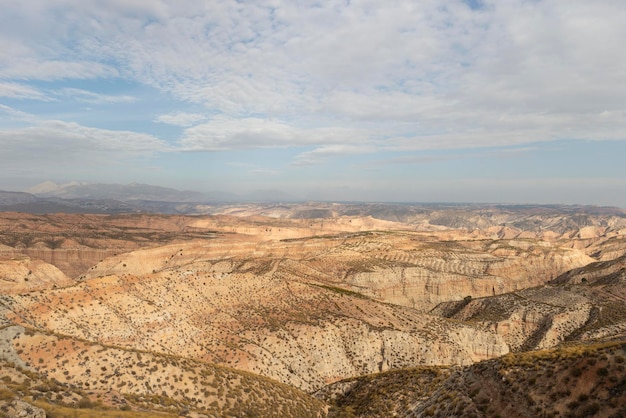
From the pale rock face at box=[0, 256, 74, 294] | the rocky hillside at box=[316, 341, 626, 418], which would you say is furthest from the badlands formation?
the pale rock face at box=[0, 256, 74, 294]

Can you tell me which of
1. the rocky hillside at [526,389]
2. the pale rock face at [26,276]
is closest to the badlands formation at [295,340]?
the rocky hillside at [526,389]

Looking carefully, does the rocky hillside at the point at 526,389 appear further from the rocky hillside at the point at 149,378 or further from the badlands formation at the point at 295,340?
the rocky hillside at the point at 149,378

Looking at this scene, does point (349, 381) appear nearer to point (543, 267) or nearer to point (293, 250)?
point (293, 250)

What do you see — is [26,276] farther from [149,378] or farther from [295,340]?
[149,378]

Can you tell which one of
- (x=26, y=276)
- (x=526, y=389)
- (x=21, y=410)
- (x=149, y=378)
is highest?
(x=21, y=410)

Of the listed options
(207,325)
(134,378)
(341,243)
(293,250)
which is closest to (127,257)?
(293,250)

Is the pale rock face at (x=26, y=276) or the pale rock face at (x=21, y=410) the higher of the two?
the pale rock face at (x=21, y=410)

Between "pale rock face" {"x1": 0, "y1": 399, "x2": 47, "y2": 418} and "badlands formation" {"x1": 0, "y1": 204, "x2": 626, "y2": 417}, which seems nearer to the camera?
"pale rock face" {"x1": 0, "y1": 399, "x2": 47, "y2": 418}

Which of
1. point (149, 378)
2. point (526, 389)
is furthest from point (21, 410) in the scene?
point (526, 389)

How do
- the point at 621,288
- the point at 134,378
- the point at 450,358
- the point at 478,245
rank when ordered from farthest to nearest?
the point at 478,245, the point at 621,288, the point at 450,358, the point at 134,378

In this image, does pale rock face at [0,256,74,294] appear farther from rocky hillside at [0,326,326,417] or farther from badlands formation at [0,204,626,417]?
rocky hillside at [0,326,326,417]

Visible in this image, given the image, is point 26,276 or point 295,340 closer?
point 295,340
